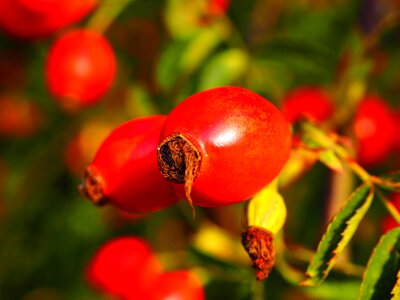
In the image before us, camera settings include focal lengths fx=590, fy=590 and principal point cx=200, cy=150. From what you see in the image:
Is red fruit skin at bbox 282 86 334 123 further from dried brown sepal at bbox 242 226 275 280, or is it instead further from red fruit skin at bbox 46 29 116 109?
dried brown sepal at bbox 242 226 275 280

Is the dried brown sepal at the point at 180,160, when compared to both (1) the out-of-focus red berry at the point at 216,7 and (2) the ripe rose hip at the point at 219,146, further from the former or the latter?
(1) the out-of-focus red berry at the point at 216,7

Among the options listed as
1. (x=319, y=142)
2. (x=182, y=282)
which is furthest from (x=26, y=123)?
(x=319, y=142)

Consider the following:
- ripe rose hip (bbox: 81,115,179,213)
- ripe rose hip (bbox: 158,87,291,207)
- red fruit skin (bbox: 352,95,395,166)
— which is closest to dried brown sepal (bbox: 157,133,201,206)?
ripe rose hip (bbox: 158,87,291,207)

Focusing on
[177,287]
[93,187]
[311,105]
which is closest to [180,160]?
[93,187]

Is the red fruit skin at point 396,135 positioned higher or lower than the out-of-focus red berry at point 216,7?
lower

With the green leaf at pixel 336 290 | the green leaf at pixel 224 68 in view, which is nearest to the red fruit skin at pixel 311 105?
the green leaf at pixel 224 68

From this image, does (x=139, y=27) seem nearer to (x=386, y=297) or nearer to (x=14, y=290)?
(x=14, y=290)

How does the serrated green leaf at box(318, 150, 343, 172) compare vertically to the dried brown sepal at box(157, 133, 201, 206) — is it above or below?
below

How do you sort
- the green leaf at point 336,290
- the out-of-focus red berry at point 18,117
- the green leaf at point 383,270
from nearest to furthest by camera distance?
the green leaf at point 383,270 < the green leaf at point 336,290 < the out-of-focus red berry at point 18,117
